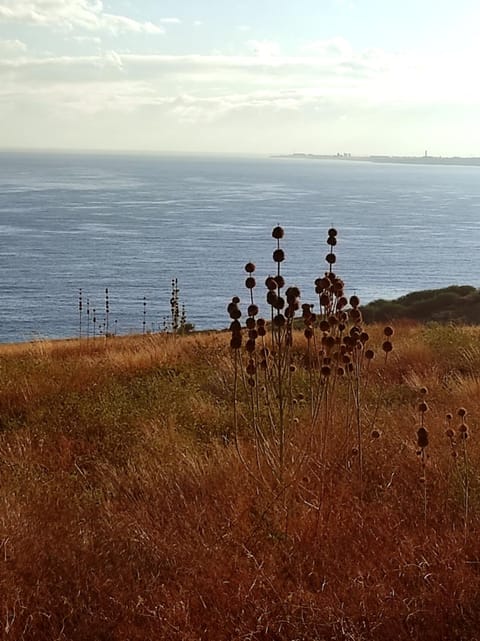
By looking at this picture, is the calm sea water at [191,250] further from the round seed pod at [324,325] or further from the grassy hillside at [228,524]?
the round seed pod at [324,325]

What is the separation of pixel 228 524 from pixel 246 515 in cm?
18

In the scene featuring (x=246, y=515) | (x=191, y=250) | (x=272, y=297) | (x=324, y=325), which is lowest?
(x=191, y=250)

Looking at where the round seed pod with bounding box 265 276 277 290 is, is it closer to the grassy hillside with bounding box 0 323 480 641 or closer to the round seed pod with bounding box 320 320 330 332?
the round seed pod with bounding box 320 320 330 332

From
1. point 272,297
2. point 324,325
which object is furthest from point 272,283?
point 324,325

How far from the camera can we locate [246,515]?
4.66 m

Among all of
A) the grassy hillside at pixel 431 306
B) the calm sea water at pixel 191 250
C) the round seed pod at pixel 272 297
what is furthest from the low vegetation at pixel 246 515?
the grassy hillside at pixel 431 306

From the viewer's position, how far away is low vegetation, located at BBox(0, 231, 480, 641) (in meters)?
3.62

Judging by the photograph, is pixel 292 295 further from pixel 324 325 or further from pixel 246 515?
pixel 246 515

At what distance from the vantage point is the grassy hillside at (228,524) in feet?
11.9

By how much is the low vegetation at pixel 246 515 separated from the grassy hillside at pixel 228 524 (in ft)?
0.04

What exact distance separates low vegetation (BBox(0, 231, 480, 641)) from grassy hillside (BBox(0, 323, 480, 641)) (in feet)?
0.04

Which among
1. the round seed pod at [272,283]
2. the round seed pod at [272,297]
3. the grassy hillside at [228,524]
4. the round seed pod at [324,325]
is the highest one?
the round seed pod at [272,283]

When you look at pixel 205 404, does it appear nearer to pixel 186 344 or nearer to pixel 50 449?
pixel 50 449

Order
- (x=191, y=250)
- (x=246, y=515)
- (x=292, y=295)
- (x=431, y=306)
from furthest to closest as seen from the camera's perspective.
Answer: (x=191, y=250), (x=431, y=306), (x=246, y=515), (x=292, y=295)
